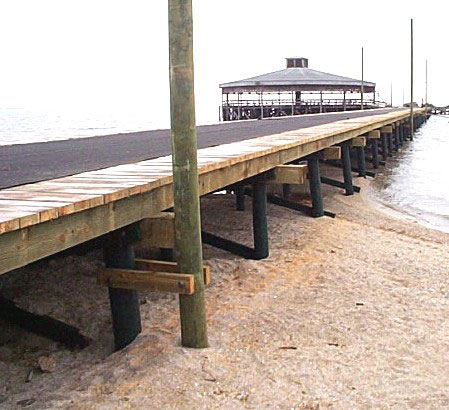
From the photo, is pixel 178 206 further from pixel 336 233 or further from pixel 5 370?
pixel 336 233

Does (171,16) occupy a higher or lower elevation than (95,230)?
higher

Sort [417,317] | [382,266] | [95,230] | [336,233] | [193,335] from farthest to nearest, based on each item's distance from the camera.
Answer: [336,233]
[382,266]
[417,317]
[193,335]
[95,230]

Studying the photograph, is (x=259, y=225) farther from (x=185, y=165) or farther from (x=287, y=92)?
(x=287, y=92)

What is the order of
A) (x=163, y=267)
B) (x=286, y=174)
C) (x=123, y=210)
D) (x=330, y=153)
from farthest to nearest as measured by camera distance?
(x=330, y=153)
(x=286, y=174)
(x=163, y=267)
(x=123, y=210)

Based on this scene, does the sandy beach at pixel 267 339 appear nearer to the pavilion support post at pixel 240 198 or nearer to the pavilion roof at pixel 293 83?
the pavilion support post at pixel 240 198

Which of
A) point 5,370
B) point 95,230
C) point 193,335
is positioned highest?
point 95,230

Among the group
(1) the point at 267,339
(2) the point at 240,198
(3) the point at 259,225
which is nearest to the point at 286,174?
(3) the point at 259,225

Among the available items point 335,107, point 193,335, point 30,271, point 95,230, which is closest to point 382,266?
point 193,335

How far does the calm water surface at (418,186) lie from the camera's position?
14438 millimetres

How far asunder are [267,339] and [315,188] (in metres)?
6.07

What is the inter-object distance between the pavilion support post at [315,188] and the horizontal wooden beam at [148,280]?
6.36 metres

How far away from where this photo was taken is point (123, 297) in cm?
549

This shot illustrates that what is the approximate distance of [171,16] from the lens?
4727mm

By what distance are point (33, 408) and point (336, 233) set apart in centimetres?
634
